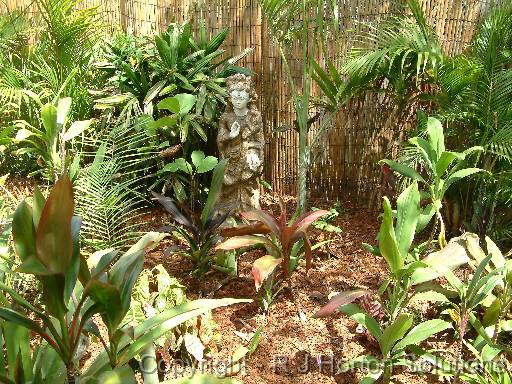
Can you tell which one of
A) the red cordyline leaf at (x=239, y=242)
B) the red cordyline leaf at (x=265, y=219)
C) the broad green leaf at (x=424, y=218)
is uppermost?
the broad green leaf at (x=424, y=218)

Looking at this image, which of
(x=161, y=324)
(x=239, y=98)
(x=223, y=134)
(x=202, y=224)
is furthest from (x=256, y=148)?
(x=161, y=324)

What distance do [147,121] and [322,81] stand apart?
1.33 m

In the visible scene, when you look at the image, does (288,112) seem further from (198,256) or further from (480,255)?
(480,255)

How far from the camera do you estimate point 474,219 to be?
3455 millimetres

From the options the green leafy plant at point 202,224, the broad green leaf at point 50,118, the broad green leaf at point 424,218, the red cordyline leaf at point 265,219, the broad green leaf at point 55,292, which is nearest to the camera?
the broad green leaf at point 55,292

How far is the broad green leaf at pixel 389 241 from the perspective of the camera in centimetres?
216

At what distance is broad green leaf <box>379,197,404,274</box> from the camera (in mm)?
2158

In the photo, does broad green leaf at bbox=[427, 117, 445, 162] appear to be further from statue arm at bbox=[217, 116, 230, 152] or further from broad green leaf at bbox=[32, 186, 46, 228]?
broad green leaf at bbox=[32, 186, 46, 228]

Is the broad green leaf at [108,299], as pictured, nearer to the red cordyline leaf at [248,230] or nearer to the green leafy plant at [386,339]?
the green leafy plant at [386,339]

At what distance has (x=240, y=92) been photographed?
12.7ft

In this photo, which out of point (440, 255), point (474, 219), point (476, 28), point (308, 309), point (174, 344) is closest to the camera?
point (174, 344)

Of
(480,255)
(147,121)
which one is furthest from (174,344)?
(147,121)

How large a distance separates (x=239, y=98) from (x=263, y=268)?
64.0 inches

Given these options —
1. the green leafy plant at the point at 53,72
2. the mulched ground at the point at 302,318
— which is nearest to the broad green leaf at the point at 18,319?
the mulched ground at the point at 302,318
